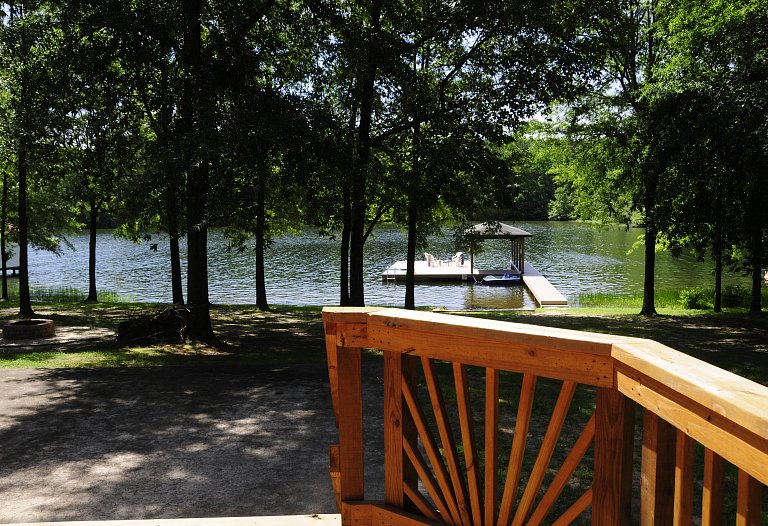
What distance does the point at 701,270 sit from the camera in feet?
126

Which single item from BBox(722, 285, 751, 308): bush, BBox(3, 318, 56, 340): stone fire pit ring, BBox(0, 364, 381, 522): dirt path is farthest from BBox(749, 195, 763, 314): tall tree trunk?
BBox(3, 318, 56, 340): stone fire pit ring

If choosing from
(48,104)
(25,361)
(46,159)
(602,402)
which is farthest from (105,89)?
(602,402)

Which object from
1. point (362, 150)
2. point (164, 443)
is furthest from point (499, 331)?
point (362, 150)

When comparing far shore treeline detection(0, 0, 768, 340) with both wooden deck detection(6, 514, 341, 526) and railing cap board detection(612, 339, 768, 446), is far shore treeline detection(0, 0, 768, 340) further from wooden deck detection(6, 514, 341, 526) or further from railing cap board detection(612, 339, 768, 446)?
railing cap board detection(612, 339, 768, 446)

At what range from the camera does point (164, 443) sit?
6148 millimetres

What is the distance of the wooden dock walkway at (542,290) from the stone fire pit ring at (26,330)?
18.3 meters

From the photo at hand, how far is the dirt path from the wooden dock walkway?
1863 cm

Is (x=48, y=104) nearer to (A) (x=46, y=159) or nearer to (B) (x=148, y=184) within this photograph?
(B) (x=148, y=184)

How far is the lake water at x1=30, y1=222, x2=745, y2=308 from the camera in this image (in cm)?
2950

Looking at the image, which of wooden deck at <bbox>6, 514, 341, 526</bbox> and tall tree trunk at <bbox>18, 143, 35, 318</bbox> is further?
tall tree trunk at <bbox>18, 143, 35, 318</bbox>

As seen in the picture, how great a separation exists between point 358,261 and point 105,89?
6.93m

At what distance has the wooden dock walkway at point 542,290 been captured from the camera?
2658 cm

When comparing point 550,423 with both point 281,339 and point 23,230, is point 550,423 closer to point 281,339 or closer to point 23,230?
point 281,339

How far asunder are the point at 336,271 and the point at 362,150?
2292cm
